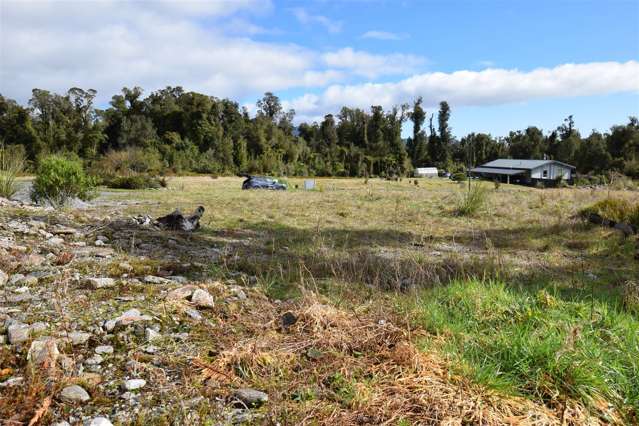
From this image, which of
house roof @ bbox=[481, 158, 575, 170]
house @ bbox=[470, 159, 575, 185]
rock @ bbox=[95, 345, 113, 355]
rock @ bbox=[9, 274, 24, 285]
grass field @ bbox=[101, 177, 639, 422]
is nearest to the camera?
grass field @ bbox=[101, 177, 639, 422]

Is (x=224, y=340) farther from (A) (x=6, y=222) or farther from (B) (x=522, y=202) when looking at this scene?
(B) (x=522, y=202)

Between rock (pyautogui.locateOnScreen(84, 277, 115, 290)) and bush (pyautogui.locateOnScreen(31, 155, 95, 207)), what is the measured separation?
644cm

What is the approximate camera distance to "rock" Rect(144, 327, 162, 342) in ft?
7.13

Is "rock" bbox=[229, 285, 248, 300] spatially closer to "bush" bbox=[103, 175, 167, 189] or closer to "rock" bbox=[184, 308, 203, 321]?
"rock" bbox=[184, 308, 203, 321]

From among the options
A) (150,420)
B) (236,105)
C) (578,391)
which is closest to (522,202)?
(578,391)

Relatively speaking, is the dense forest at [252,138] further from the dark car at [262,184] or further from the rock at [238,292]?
the rock at [238,292]

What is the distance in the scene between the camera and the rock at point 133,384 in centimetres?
176

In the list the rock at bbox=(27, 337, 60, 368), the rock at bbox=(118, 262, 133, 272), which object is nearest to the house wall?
the rock at bbox=(118, 262, 133, 272)

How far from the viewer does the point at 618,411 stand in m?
1.71

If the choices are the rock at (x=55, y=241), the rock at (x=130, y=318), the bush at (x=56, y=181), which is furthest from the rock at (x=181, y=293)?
the bush at (x=56, y=181)

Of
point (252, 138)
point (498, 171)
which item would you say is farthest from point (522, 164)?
point (252, 138)

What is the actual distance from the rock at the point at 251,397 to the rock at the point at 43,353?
2.63ft

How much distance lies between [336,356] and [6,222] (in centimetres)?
507

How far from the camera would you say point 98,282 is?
2986 millimetres
